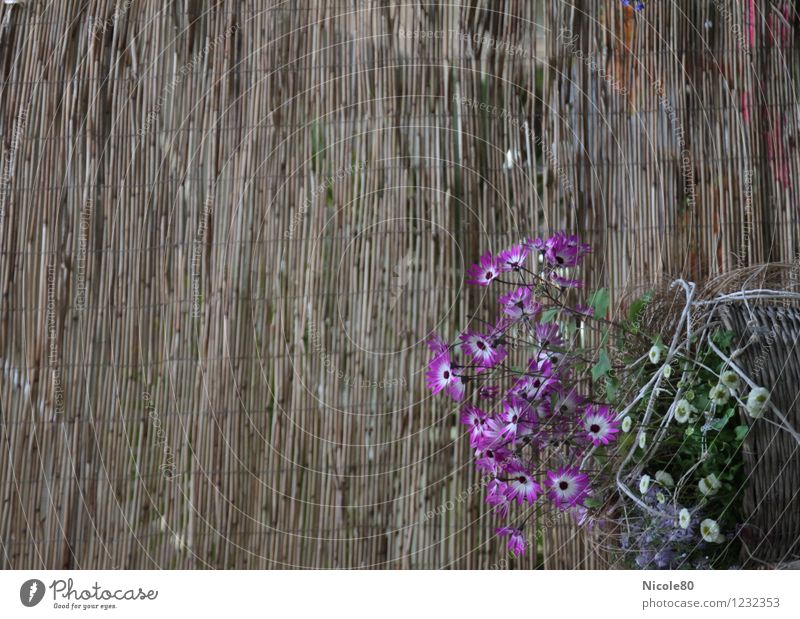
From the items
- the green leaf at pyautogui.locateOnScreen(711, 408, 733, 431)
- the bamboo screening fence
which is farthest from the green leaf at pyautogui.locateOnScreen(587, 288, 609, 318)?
the bamboo screening fence

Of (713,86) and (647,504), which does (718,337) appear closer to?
(647,504)

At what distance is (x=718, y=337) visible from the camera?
58 centimetres

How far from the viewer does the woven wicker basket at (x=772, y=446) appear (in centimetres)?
52

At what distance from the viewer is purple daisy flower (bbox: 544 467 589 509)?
61 centimetres

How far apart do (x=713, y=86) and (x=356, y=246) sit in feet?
1.39

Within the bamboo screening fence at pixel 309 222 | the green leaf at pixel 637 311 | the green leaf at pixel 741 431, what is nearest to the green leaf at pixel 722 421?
the green leaf at pixel 741 431

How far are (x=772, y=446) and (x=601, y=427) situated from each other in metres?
0.12

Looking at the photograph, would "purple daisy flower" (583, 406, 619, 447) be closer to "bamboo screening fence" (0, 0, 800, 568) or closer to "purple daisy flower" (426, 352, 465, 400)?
"purple daisy flower" (426, 352, 465, 400)

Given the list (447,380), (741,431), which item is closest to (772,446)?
(741,431)

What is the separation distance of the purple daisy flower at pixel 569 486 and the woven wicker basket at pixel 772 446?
113 millimetres

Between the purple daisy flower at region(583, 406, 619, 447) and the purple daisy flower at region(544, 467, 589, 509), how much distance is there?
28 mm

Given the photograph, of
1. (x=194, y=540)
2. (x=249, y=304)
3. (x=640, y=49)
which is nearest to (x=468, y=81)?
(x=640, y=49)

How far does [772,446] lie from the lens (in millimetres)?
522
